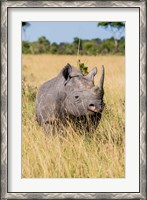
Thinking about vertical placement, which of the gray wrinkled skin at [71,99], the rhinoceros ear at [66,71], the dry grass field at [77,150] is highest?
the rhinoceros ear at [66,71]

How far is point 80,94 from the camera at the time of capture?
25.1 ft

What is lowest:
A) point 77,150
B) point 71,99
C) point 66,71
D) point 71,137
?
point 77,150

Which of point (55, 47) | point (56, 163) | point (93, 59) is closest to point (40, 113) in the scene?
point (56, 163)

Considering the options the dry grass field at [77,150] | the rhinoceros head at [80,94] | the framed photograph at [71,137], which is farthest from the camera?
the rhinoceros head at [80,94]

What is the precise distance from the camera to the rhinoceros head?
7395 mm

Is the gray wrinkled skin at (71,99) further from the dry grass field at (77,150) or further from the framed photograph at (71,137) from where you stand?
the dry grass field at (77,150)

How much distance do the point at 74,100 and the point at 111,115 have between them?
2.94 feet

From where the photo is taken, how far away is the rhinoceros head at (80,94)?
7.39m

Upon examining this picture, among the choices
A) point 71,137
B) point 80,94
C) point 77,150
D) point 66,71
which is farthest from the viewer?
point 66,71

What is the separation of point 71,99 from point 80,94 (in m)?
0.17

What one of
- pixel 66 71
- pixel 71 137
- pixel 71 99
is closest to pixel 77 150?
pixel 71 137

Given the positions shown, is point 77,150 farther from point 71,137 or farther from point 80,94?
point 80,94

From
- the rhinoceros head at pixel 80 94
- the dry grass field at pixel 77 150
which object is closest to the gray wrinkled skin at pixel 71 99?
the rhinoceros head at pixel 80 94

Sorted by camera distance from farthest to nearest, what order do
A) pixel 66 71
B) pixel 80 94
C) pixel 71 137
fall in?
1. pixel 66 71
2. pixel 80 94
3. pixel 71 137
